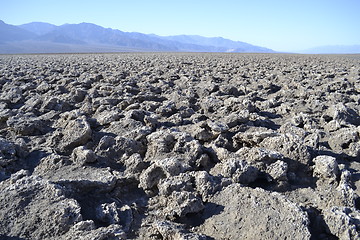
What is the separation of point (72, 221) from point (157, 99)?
10.5 feet

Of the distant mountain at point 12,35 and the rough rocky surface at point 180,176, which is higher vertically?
the distant mountain at point 12,35

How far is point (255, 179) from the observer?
2.23 metres

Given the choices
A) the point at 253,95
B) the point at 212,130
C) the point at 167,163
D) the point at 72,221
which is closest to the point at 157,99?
the point at 253,95

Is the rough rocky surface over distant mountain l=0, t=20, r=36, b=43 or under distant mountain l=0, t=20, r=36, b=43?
under

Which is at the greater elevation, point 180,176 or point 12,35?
point 12,35

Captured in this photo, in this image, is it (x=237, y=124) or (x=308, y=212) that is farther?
(x=237, y=124)

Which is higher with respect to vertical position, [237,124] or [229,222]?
[237,124]

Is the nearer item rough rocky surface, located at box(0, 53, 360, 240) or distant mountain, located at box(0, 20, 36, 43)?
rough rocky surface, located at box(0, 53, 360, 240)

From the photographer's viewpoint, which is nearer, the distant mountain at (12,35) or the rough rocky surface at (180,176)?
the rough rocky surface at (180,176)

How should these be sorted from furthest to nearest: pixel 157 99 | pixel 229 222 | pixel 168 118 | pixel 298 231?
pixel 157 99 < pixel 168 118 < pixel 229 222 < pixel 298 231

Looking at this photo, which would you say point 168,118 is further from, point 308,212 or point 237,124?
point 308,212

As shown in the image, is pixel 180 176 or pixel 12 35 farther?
pixel 12 35

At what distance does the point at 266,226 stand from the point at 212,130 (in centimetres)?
137

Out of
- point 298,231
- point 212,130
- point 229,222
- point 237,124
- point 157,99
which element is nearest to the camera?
point 298,231
